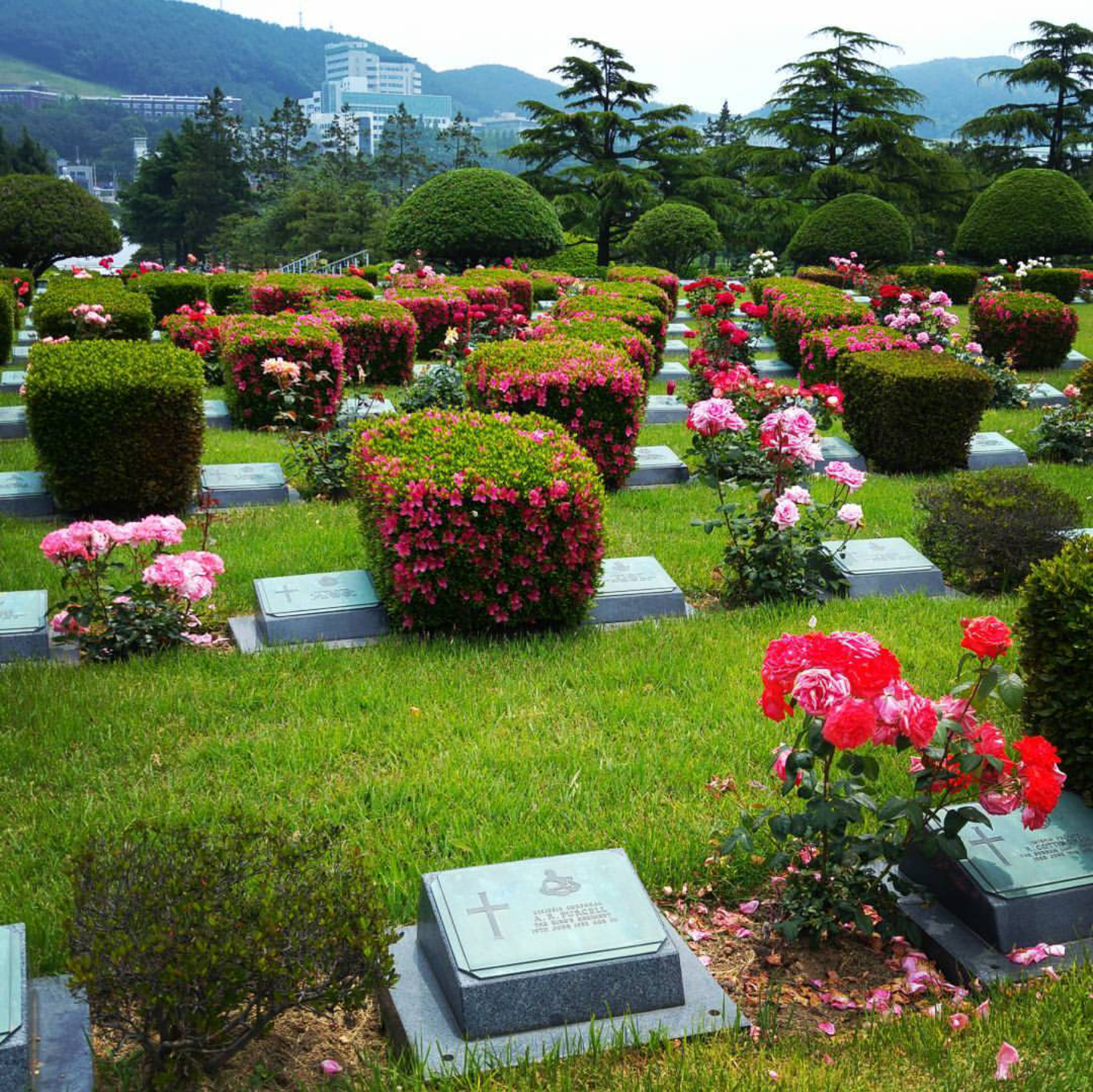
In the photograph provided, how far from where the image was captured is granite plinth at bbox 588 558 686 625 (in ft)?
18.4

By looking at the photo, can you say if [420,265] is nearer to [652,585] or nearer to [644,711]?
[652,585]

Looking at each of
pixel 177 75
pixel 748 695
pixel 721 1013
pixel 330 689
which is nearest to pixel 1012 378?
pixel 748 695

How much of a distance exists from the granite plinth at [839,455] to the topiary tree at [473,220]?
552 inches

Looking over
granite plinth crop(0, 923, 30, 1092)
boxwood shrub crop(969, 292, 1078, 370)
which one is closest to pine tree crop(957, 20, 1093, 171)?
boxwood shrub crop(969, 292, 1078, 370)

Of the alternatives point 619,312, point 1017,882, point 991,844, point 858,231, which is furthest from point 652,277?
point 1017,882

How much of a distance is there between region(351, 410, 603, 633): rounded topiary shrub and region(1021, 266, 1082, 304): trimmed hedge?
1749 cm

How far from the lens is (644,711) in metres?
4.45

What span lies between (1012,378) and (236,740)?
33.2ft

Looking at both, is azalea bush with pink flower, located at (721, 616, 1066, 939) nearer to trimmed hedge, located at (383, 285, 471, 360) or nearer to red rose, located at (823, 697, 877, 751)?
red rose, located at (823, 697, 877, 751)

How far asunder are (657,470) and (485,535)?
3725 mm

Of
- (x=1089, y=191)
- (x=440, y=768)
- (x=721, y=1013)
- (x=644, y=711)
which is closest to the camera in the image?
(x=721, y=1013)

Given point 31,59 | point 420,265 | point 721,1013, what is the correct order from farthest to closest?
point 31,59 < point 420,265 < point 721,1013

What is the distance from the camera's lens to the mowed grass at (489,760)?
2637mm

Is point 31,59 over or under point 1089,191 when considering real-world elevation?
over
